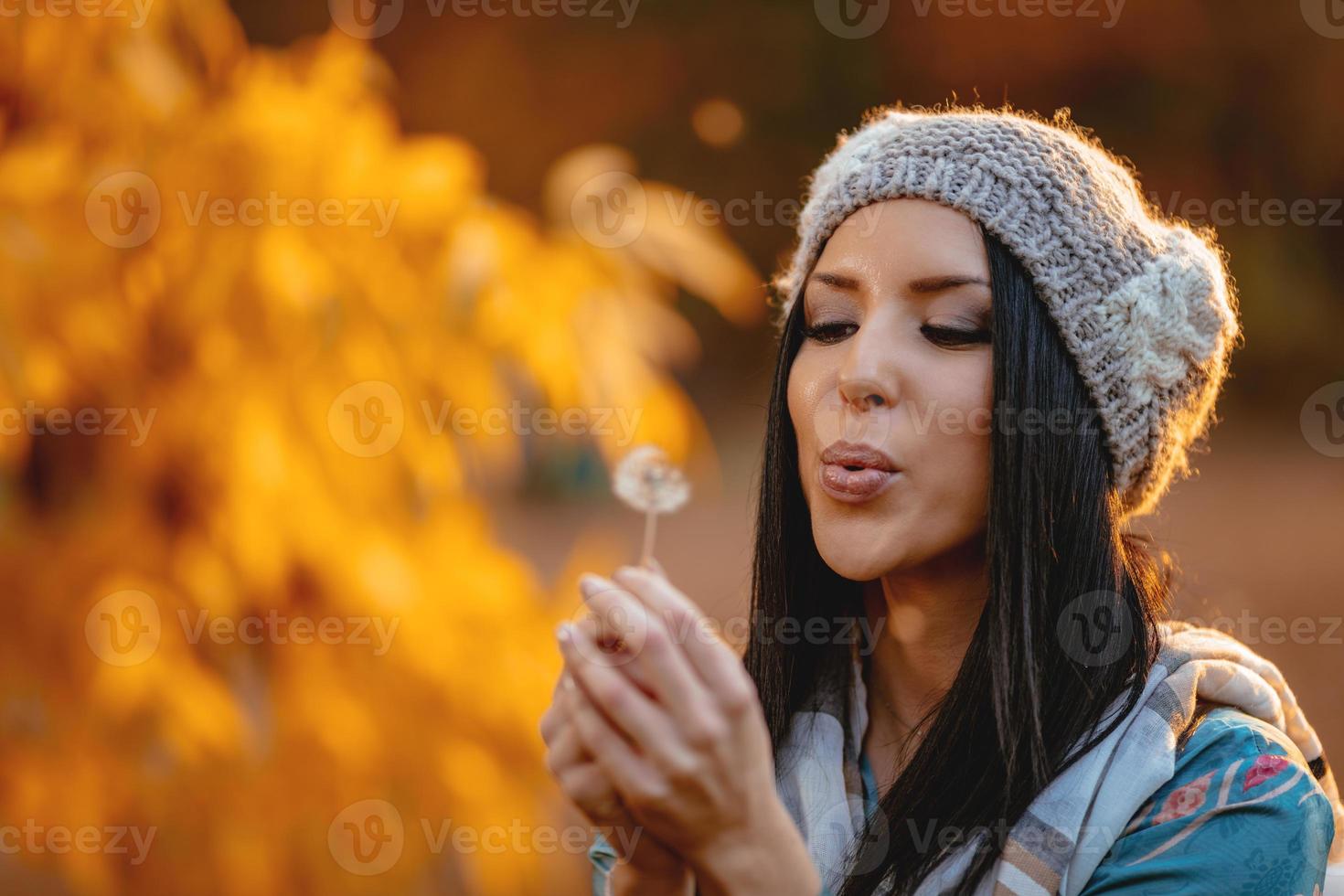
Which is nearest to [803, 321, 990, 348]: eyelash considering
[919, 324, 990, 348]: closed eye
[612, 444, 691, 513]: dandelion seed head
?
[919, 324, 990, 348]: closed eye

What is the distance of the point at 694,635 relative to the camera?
84 cm

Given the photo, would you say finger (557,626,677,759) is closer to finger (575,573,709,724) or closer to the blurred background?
finger (575,573,709,724)

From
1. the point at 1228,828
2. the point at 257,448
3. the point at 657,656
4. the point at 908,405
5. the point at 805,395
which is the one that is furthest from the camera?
the point at 257,448

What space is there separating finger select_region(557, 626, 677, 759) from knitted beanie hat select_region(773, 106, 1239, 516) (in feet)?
2.20

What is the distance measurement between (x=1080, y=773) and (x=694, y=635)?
553 millimetres

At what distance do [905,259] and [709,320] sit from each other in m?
3.58

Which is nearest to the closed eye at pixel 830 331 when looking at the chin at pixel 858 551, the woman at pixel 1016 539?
the woman at pixel 1016 539

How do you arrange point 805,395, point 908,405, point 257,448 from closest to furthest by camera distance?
1. point 908,405
2. point 805,395
3. point 257,448

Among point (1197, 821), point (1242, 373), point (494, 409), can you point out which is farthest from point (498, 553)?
point (1242, 373)

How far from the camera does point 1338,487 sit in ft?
14.3

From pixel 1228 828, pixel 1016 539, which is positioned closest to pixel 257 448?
pixel 1016 539

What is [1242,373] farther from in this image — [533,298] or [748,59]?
[533,298]

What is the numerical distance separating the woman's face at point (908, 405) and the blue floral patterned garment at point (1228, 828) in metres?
0.33

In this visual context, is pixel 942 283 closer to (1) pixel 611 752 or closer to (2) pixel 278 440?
(1) pixel 611 752
